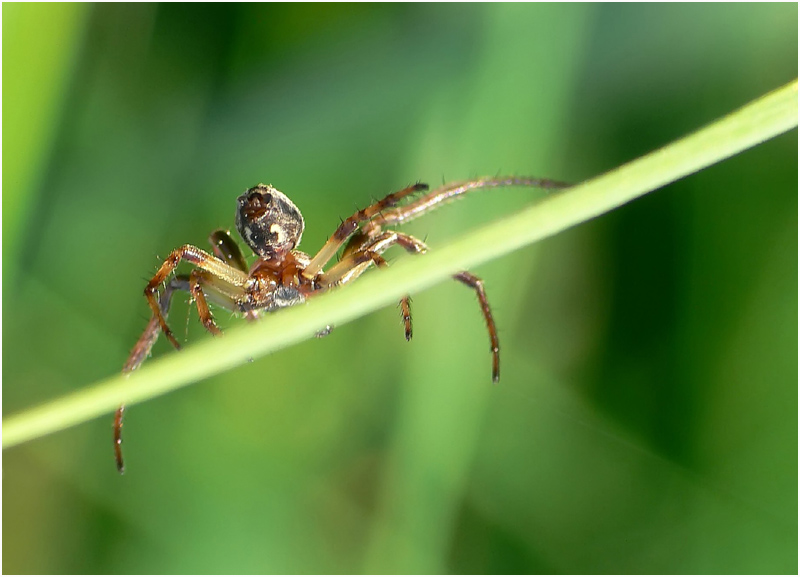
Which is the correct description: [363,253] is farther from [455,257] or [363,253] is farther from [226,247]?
[455,257]

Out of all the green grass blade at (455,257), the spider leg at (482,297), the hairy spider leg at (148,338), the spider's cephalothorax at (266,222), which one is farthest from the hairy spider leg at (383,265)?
the green grass blade at (455,257)

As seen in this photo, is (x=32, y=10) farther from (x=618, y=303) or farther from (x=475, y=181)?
(x=618, y=303)

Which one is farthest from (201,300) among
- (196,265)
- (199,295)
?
(196,265)

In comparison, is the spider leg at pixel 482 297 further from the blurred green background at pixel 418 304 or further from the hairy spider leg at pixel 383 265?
the blurred green background at pixel 418 304

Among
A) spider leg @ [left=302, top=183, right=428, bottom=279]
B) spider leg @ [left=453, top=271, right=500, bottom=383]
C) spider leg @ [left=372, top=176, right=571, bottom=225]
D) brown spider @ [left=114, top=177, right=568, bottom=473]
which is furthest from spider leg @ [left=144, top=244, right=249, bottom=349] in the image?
spider leg @ [left=453, top=271, right=500, bottom=383]

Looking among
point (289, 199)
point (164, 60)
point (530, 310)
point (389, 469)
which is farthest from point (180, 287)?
point (530, 310)

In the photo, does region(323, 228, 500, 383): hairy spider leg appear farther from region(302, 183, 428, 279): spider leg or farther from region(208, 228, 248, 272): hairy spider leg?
region(208, 228, 248, 272): hairy spider leg
